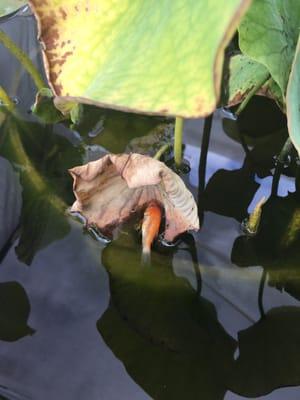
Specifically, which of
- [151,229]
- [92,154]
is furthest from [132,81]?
[92,154]

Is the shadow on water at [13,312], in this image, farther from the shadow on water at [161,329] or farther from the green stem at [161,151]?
the green stem at [161,151]

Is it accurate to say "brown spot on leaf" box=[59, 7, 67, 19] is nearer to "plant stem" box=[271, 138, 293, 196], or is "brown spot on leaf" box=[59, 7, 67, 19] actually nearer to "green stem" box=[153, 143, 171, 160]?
"green stem" box=[153, 143, 171, 160]

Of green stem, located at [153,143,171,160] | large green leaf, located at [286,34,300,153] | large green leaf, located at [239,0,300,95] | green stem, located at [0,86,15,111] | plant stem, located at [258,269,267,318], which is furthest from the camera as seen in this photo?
green stem, located at [0,86,15,111]

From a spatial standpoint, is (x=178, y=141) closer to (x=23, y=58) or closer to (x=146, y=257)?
(x=146, y=257)

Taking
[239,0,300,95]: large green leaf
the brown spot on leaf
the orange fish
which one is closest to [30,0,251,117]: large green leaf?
the brown spot on leaf

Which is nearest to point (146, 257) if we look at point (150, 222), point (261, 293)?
point (150, 222)

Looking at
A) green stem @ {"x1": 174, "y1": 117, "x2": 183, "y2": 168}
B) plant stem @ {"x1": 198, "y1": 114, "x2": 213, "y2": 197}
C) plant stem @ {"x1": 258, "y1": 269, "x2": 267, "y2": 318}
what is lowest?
plant stem @ {"x1": 258, "y1": 269, "x2": 267, "y2": 318}

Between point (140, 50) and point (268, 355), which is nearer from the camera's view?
point (140, 50)
